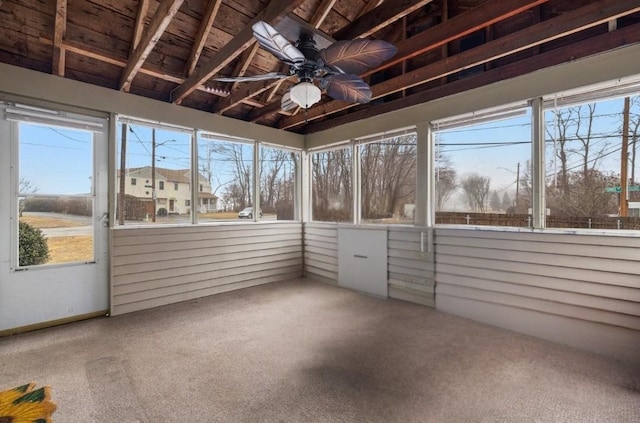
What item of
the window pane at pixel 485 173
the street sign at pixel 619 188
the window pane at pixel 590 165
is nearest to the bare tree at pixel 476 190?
the window pane at pixel 485 173

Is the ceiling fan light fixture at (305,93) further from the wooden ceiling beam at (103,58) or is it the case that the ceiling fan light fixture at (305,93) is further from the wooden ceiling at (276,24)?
the wooden ceiling beam at (103,58)

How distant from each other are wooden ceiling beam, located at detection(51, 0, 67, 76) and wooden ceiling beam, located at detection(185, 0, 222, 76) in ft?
3.62

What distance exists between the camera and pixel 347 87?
2539 millimetres

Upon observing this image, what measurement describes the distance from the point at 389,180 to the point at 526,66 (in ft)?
6.86

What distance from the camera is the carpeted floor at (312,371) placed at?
1.99 metres

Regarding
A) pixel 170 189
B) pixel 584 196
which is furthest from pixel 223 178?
pixel 584 196

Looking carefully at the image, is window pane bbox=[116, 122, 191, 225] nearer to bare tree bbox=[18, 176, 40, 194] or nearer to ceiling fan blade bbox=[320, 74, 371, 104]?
bare tree bbox=[18, 176, 40, 194]

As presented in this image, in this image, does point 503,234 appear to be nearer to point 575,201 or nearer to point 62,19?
point 575,201

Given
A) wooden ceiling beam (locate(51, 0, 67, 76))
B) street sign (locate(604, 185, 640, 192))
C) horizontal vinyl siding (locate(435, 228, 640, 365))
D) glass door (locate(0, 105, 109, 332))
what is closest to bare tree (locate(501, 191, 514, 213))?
horizontal vinyl siding (locate(435, 228, 640, 365))

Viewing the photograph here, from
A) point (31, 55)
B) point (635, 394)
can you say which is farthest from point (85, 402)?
point (635, 394)

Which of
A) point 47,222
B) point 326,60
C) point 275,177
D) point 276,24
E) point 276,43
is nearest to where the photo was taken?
point 276,43

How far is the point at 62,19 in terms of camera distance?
2.60 metres

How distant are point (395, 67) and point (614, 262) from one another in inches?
127

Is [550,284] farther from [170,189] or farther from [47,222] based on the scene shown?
[47,222]
